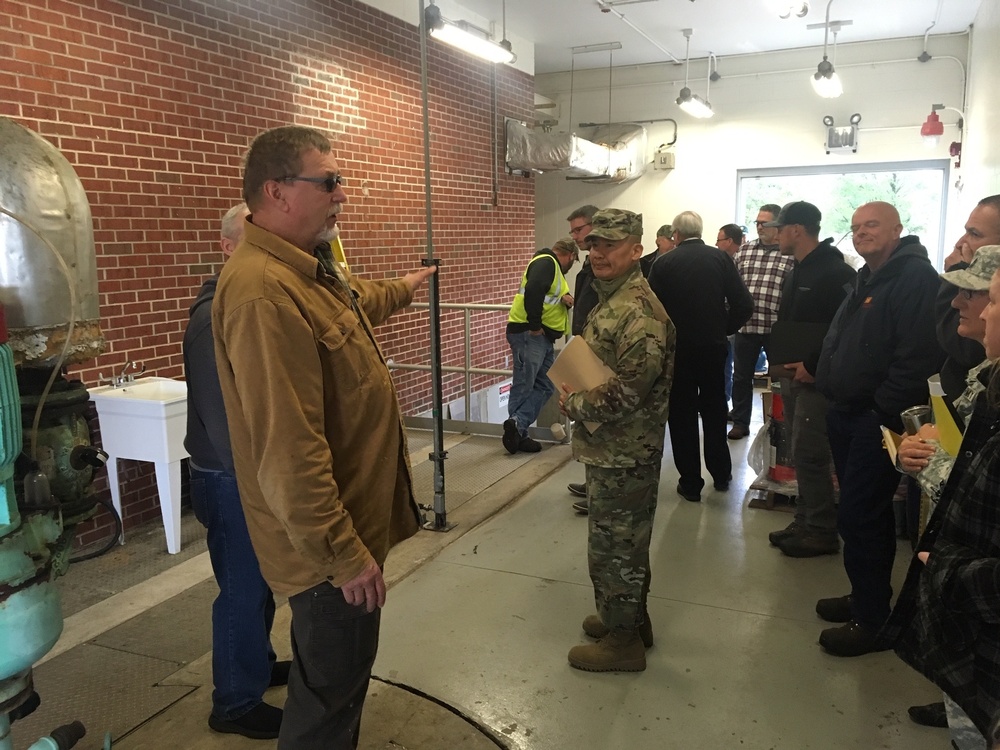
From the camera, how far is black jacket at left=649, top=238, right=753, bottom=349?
13.5 ft

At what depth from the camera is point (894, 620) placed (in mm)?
1740

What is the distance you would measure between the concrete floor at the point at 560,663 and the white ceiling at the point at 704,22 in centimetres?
503

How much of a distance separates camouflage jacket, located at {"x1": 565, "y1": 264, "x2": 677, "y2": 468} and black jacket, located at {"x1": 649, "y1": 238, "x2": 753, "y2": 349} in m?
1.66

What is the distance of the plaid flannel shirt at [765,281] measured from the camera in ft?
18.1

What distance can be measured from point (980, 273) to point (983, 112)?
15.9 ft

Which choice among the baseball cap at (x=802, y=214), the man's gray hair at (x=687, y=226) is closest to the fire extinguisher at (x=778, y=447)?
the baseball cap at (x=802, y=214)

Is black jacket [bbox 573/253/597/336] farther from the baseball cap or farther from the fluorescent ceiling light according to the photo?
the fluorescent ceiling light

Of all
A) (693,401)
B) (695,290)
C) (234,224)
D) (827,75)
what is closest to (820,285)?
(695,290)

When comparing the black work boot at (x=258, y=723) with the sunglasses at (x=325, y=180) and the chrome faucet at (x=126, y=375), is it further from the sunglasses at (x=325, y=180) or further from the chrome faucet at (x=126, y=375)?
the chrome faucet at (x=126, y=375)

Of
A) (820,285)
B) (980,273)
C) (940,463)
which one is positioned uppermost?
(980,273)

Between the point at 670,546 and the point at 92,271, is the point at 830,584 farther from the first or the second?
the point at 92,271

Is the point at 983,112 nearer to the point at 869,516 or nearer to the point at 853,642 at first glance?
the point at 869,516

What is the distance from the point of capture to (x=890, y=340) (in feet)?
8.33

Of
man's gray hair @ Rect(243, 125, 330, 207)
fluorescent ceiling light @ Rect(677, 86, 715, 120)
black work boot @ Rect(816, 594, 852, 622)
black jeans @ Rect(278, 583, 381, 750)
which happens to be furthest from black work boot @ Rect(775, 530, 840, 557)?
fluorescent ceiling light @ Rect(677, 86, 715, 120)
